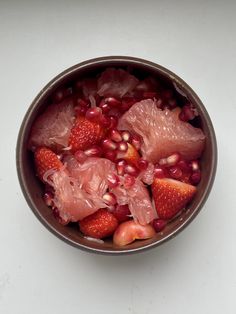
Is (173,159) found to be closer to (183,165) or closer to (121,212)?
Result: (183,165)

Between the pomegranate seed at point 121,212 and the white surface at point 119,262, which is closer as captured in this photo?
the pomegranate seed at point 121,212

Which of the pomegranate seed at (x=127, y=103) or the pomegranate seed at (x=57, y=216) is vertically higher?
the pomegranate seed at (x=127, y=103)

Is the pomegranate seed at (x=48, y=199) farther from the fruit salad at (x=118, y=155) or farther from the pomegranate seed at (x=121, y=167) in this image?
the pomegranate seed at (x=121, y=167)

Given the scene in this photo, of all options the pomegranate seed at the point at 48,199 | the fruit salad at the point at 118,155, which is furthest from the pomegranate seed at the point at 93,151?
the pomegranate seed at the point at 48,199

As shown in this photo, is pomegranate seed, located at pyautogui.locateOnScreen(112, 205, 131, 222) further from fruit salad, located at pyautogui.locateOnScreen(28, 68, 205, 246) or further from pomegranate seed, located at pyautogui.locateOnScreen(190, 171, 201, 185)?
pomegranate seed, located at pyautogui.locateOnScreen(190, 171, 201, 185)

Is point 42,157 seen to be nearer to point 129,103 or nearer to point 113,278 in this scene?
point 129,103

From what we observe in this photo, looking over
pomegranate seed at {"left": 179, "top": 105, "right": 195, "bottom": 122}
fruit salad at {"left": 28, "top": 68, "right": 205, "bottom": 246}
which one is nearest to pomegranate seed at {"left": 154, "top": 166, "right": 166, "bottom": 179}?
fruit salad at {"left": 28, "top": 68, "right": 205, "bottom": 246}

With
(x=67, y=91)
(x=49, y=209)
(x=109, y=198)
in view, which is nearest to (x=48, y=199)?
(x=49, y=209)
